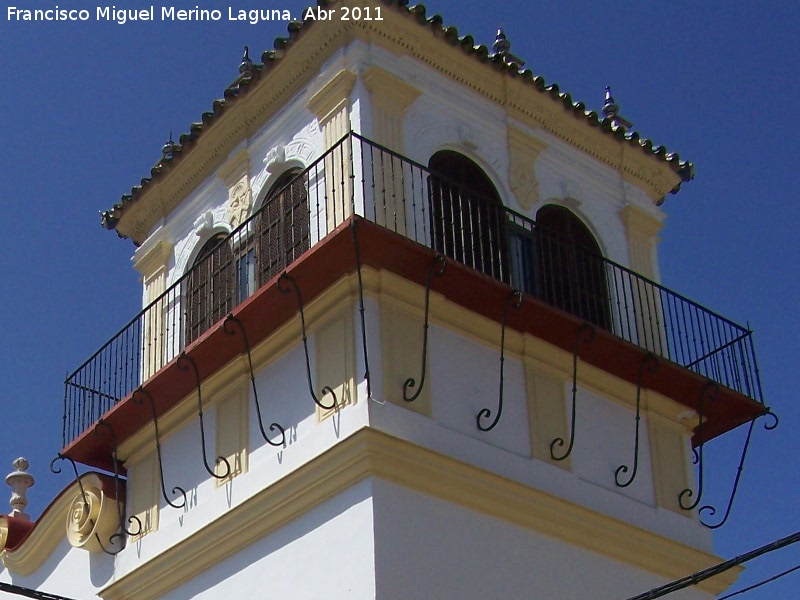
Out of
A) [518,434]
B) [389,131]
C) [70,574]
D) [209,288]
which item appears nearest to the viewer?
[518,434]

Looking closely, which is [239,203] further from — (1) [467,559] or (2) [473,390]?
(1) [467,559]

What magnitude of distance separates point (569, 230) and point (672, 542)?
341 centimetres

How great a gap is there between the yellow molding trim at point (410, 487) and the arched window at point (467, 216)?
6.65ft

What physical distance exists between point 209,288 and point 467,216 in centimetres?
283

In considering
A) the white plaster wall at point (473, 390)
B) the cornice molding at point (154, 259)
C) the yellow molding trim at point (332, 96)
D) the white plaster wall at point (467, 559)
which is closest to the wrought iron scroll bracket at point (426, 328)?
the white plaster wall at point (473, 390)

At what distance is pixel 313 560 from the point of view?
37.3ft

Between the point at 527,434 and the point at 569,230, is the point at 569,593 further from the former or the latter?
the point at 569,230

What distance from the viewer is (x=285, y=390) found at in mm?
12492

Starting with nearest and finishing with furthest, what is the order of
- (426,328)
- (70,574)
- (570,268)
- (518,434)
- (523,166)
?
1. (426,328)
2. (518,434)
3. (570,268)
4. (523,166)
5. (70,574)

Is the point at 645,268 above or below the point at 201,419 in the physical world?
above

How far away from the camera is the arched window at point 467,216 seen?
12828 millimetres

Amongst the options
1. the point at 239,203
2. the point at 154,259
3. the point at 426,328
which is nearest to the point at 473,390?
the point at 426,328

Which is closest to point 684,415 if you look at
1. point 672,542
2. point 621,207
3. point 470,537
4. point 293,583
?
point 672,542

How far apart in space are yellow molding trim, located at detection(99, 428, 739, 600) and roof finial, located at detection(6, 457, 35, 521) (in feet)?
11.6
